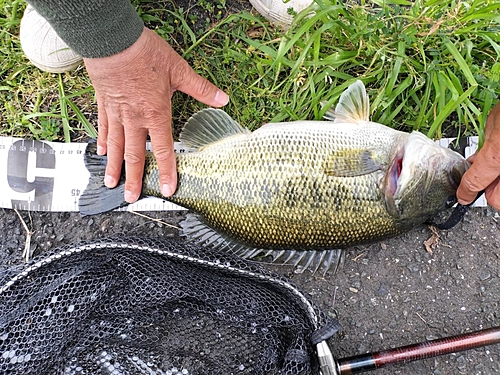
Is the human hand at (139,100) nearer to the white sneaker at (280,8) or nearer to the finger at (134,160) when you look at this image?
the finger at (134,160)

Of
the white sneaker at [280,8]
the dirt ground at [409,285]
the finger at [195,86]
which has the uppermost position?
the white sneaker at [280,8]

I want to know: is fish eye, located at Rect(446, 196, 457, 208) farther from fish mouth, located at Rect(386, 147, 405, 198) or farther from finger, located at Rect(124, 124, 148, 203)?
finger, located at Rect(124, 124, 148, 203)

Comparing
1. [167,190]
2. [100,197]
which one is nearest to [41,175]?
[100,197]

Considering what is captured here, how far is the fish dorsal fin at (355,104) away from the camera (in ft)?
7.85

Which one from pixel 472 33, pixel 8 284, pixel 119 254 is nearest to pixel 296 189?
pixel 119 254

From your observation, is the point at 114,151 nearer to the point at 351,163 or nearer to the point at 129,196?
the point at 129,196

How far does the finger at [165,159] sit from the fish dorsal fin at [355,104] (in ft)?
3.02

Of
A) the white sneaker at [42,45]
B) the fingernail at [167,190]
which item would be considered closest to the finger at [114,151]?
the fingernail at [167,190]

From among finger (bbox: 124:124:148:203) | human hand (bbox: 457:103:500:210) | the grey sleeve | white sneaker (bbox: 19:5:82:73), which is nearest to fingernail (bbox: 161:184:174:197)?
finger (bbox: 124:124:148:203)

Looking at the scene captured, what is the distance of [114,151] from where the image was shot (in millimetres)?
2326

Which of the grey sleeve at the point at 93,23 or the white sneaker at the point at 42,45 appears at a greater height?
the grey sleeve at the point at 93,23

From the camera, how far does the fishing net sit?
93.0 inches

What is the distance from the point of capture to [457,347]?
233 cm

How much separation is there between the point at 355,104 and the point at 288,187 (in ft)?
1.95
